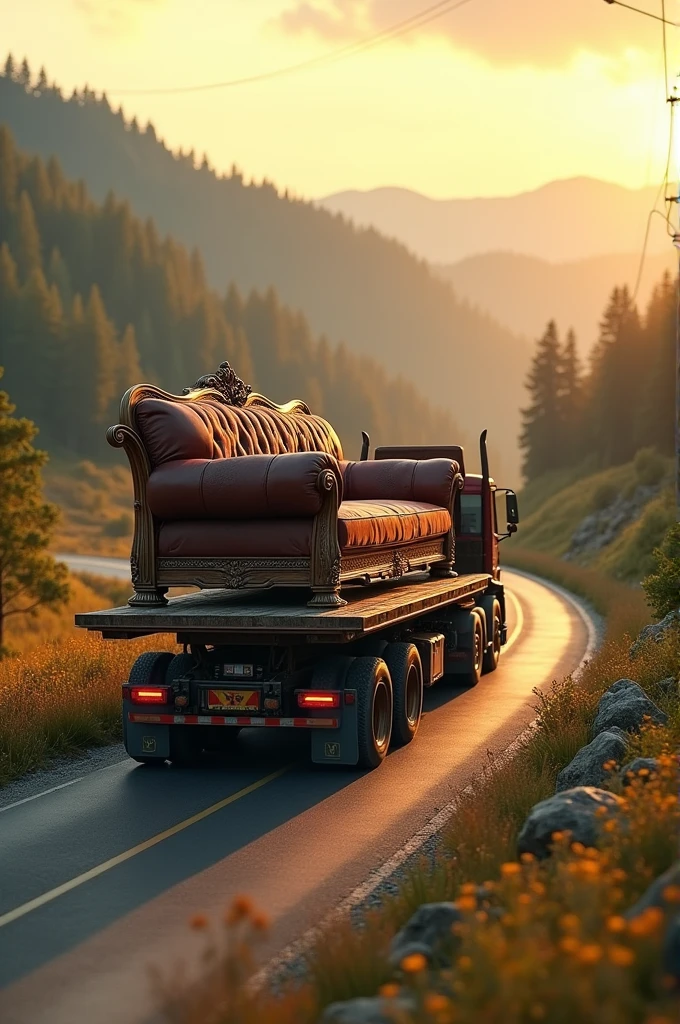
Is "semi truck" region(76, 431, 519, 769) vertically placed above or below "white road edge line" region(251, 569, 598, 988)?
above

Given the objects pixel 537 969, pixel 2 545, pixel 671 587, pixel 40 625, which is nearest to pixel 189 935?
pixel 537 969

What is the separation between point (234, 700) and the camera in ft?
35.7

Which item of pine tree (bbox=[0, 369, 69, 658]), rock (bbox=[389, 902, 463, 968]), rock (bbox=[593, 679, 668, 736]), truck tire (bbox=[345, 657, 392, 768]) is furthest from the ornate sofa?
pine tree (bbox=[0, 369, 69, 658])

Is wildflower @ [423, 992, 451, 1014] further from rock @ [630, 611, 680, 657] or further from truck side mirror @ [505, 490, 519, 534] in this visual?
truck side mirror @ [505, 490, 519, 534]

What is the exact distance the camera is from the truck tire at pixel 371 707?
11.0m

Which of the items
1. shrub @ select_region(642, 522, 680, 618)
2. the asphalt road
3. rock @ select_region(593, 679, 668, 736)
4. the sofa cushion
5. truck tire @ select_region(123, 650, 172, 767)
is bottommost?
the asphalt road

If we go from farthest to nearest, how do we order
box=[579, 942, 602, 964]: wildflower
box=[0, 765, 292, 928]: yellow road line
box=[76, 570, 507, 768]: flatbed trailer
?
box=[76, 570, 507, 768]: flatbed trailer < box=[0, 765, 292, 928]: yellow road line < box=[579, 942, 602, 964]: wildflower

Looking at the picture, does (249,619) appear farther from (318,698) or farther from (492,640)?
(492,640)

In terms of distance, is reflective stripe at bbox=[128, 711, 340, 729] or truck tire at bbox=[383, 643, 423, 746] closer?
reflective stripe at bbox=[128, 711, 340, 729]

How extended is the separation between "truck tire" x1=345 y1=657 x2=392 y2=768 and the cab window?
7329 mm

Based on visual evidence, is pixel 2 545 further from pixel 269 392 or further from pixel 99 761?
pixel 269 392

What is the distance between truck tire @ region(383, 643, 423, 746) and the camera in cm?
1215

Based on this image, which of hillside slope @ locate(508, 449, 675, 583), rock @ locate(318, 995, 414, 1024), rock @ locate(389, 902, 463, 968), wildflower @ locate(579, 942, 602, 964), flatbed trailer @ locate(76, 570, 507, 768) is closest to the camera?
wildflower @ locate(579, 942, 602, 964)

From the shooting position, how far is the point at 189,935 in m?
6.75
